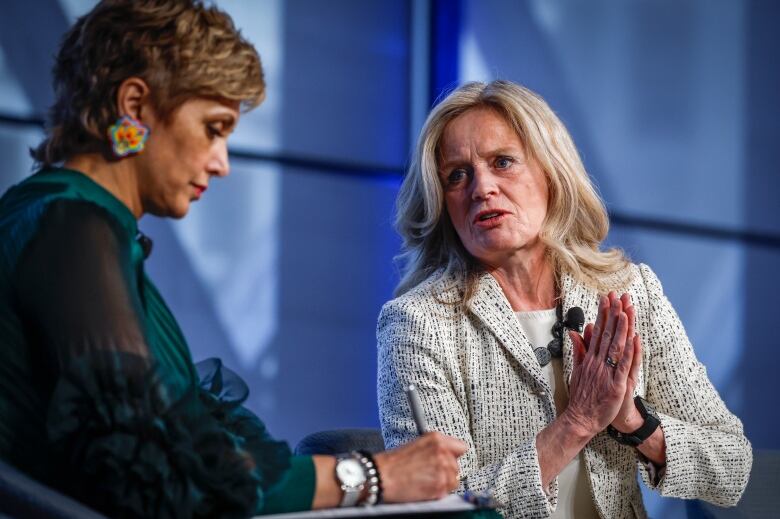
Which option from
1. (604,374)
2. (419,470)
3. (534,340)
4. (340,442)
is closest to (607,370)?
(604,374)

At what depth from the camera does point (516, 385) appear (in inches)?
89.1

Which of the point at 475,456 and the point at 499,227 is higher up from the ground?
the point at 499,227

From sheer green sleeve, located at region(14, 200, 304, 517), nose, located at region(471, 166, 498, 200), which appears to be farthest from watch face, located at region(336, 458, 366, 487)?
nose, located at region(471, 166, 498, 200)

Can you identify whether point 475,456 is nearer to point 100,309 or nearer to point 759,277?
point 100,309

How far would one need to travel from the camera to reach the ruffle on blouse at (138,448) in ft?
3.84

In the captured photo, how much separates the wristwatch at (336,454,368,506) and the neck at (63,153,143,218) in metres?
0.44

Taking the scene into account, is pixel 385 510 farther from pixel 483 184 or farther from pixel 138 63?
pixel 483 184

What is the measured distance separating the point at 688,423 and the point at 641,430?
0.52ft

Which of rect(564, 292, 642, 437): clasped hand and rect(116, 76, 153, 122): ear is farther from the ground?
rect(116, 76, 153, 122): ear

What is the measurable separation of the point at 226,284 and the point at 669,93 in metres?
2.02

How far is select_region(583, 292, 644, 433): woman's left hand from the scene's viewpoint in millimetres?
2047

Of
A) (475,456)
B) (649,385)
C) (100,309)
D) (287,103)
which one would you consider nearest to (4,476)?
(100,309)

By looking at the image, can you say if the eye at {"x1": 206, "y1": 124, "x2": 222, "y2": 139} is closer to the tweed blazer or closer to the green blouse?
the green blouse

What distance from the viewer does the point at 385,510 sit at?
129 cm
